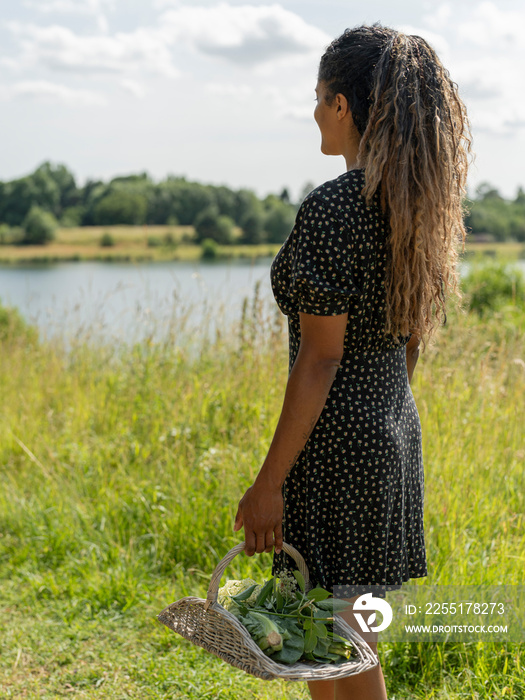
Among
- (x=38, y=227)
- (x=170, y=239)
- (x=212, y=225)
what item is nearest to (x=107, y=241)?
(x=212, y=225)

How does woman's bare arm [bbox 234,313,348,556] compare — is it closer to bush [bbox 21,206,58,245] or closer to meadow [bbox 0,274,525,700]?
meadow [bbox 0,274,525,700]

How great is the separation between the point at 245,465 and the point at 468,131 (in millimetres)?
2129

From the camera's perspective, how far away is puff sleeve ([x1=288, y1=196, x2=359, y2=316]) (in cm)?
146

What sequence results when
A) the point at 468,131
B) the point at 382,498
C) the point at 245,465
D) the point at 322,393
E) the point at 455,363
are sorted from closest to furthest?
the point at 322,393 → the point at 382,498 → the point at 468,131 → the point at 245,465 → the point at 455,363

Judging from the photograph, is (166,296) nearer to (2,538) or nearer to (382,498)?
(2,538)

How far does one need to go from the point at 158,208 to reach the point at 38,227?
941cm

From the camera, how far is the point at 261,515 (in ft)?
5.05

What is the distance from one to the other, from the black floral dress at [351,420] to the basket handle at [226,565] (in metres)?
0.05

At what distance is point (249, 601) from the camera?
1696 mm

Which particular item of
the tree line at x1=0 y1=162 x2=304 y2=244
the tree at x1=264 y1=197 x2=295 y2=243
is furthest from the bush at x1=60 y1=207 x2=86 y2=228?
the tree at x1=264 y1=197 x2=295 y2=243

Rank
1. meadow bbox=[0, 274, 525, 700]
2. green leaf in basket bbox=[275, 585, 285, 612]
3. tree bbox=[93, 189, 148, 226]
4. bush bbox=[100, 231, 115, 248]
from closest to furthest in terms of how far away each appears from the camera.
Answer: green leaf in basket bbox=[275, 585, 285, 612] → meadow bbox=[0, 274, 525, 700] → bush bbox=[100, 231, 115, 248] → tree bbox=[93, 189, 148, 226]

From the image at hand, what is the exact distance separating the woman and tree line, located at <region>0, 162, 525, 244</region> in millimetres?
9100

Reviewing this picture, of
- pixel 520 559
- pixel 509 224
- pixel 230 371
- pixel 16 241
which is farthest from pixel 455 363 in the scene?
pixel 16 241

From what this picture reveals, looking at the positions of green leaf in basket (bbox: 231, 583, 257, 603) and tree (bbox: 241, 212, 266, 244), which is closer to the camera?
green leaf in basket (bbox: 231, 583, 257, 603)
